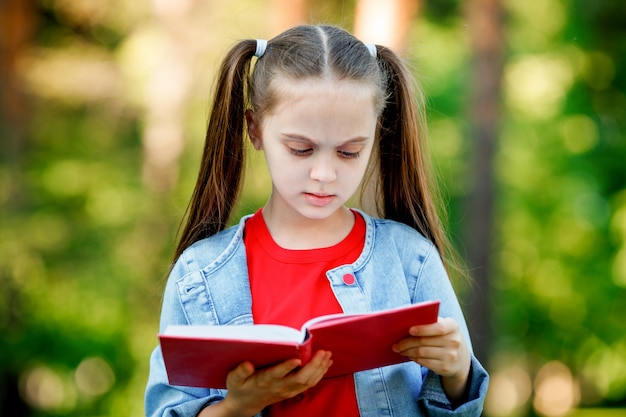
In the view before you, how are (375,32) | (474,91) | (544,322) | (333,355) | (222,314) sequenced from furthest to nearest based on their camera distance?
(544,322)
(474,91)
(375,32)
(222,314)
(333,355)

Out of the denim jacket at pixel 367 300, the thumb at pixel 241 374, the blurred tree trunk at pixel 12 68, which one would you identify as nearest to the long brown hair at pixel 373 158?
the denim jacket at pixel 367 300

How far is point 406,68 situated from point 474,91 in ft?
17.9

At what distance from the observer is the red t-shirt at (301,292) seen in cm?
201

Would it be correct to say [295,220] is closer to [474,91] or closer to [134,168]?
[474,91]

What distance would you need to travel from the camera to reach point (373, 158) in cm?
233

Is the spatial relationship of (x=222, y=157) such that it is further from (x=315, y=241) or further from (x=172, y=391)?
(x=172, y=391)

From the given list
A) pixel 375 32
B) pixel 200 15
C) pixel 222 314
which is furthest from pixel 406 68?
pixel 200 15

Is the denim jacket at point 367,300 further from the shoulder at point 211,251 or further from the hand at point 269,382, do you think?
the hand at point 269,382

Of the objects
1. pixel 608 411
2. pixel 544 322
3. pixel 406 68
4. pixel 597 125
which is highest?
pixel 406 68

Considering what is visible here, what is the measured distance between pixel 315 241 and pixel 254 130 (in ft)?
1.01

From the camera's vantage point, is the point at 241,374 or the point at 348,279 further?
the point at 348,279

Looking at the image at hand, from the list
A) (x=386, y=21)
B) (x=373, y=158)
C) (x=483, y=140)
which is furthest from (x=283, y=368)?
(x=483, y=140)

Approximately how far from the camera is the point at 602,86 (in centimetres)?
972

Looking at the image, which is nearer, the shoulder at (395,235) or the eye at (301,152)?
the eye at (301,152)
